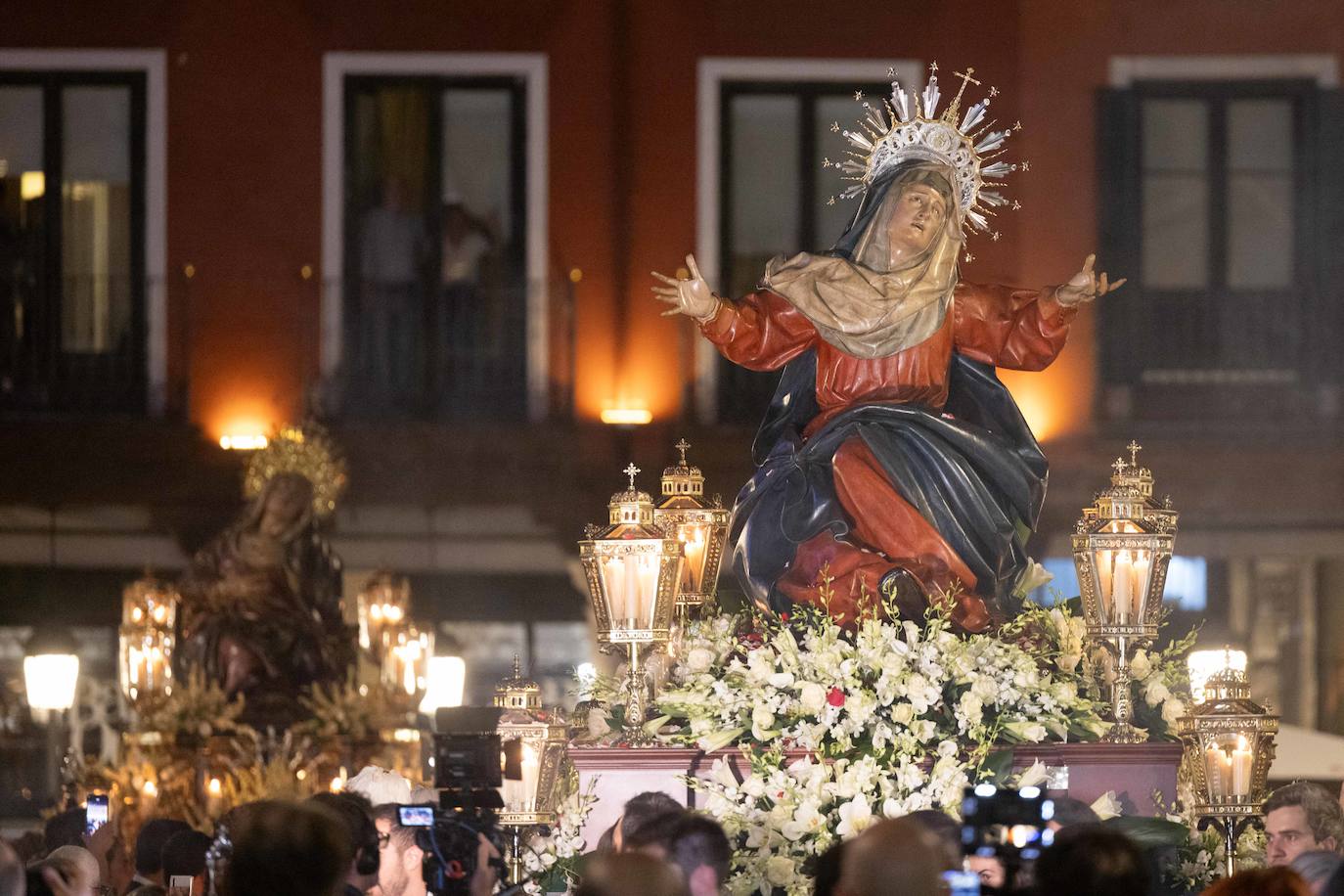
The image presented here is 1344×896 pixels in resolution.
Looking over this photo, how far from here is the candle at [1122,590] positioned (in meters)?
7.28

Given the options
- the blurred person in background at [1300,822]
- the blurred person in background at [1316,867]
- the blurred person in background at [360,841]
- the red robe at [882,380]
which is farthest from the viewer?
the red robe at [882,380]

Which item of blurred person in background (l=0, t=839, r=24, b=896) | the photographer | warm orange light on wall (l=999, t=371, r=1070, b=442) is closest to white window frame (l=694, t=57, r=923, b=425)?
warm orange light on wall (l=999, t=371, r=1070, b=442)

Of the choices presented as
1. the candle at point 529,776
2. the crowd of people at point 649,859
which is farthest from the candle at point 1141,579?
the candle at point 529,776

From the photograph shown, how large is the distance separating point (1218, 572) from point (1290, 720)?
3.17 ft

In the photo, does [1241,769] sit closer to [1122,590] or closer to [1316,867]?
[1122,590]

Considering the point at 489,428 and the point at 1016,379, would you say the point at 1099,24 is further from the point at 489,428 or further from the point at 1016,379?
the point at 489,428

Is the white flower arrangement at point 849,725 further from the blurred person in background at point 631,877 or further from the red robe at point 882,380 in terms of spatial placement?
the blurred person in background at point 631,877

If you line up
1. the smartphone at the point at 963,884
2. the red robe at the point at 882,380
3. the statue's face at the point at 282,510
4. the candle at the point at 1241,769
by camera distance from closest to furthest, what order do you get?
the smartphone at the point at 963,884
the candle at the point at 1241,769
the red robe at the point at 882,380
the statue's face at the point at 282,510

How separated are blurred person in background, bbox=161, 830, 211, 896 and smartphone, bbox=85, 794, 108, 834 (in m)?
0.39

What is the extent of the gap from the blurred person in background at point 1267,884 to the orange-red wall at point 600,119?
A: 1032 centimetres

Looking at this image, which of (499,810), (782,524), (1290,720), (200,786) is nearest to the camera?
(499,810)

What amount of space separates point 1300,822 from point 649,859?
2947 millimetres

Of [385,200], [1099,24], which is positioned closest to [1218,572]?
[1099,24]

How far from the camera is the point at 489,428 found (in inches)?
575
